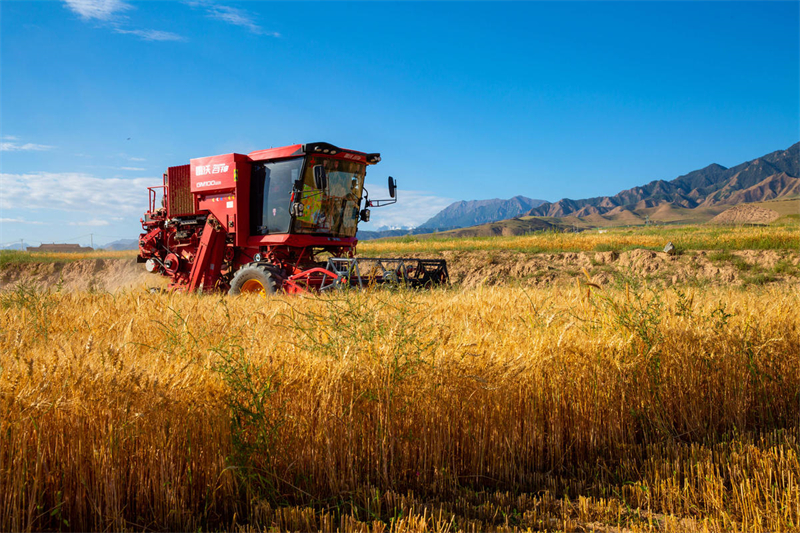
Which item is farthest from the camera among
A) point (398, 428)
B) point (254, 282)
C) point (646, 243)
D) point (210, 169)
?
point (646, 243)

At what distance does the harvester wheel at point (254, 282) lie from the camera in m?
9.84

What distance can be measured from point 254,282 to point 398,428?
7373 mm

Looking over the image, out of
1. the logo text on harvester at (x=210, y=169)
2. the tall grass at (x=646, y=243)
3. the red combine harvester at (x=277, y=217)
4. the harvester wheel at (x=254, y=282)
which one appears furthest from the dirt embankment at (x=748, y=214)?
the harvester wheel at (x=254, y=282)

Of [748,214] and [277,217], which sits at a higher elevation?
[748,214]

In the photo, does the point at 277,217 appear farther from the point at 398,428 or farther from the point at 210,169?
the point at 398,428

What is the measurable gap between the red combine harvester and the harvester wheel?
20 mm

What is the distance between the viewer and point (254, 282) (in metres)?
10.5

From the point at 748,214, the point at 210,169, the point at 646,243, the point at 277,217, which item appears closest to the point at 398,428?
the point at 277,217

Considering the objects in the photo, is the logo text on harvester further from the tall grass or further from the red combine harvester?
the tall grass

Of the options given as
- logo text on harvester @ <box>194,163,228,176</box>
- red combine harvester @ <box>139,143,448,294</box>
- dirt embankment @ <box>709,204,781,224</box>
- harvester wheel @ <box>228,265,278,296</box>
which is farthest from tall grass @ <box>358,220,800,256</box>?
dirt embankment @ <box>709,204,781,224</box>

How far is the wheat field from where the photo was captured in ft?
9.92

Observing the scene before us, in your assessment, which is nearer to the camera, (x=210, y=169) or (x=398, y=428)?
(x=398, y=428)

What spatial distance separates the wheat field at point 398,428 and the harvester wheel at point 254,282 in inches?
185

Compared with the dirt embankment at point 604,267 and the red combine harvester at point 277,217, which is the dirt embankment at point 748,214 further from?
the red combine harvester at point 277,217
